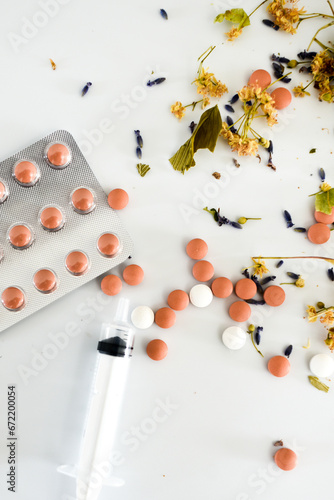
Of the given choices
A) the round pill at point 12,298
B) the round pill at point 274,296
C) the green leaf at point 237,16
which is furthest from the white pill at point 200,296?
the green leaf at point 237,16

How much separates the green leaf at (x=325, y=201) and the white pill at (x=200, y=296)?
292 millimetres

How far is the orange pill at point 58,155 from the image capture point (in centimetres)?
89

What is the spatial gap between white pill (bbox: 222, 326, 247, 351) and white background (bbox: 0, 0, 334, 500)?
18mm

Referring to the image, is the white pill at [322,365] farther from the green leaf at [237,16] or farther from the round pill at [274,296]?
the green leaf at [237,16]

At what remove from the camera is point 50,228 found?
2.92 feet

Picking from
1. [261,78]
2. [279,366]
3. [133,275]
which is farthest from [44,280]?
[261,78]

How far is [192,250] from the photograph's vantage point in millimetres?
922

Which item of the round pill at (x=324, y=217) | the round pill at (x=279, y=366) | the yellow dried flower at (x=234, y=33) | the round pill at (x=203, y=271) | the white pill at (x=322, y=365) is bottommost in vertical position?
the round pill at (x=279, y=366)

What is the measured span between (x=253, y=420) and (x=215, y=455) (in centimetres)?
11

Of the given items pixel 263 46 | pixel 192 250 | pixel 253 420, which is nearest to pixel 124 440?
pixel 253 420

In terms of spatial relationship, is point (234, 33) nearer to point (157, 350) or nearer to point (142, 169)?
point (142, 169)

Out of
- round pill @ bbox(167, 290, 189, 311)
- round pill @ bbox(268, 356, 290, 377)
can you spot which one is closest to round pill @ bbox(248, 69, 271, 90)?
round pill @ bbox(167, 290, 189, 311)

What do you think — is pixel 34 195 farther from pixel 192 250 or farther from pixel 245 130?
pixel 245 130

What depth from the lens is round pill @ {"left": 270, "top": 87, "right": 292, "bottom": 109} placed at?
945 mm
